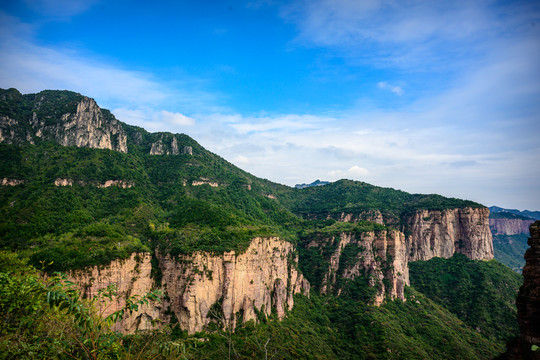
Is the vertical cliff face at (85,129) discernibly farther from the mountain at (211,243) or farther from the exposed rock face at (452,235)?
the exposed rock face at (452,235)

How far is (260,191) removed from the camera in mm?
127125

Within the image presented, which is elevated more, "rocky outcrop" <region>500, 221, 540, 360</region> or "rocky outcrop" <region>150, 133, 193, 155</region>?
"rocky outcrop" <region>150, 133, 193, 155</region>

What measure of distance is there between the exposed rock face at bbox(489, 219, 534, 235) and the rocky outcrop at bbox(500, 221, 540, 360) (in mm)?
214482

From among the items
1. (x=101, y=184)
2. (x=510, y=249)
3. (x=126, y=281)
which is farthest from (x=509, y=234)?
(x=101, y=184)

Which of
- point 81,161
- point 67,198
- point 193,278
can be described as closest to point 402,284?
point 193,278

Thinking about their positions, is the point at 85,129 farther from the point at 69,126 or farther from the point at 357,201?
the point at 357,201

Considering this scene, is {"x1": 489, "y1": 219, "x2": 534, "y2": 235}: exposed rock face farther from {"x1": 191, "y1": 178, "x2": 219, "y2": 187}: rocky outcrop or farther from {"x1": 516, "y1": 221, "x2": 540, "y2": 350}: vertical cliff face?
{"x1": 516, "y1": 221, "x2": 540, "y2": 350}: vertical cliff face

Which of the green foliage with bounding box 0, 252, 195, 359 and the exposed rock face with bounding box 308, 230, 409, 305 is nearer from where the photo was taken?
the green foliage with bounding box 0, 252, 195, 359

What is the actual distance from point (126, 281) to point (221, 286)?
16.1 m

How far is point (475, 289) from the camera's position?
83375mm

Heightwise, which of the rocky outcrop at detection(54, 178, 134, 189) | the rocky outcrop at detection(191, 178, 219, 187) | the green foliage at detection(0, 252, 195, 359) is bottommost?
the green foliage at detection(0, 252, 195, 359)

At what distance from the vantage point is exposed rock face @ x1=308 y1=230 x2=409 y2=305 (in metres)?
77.8

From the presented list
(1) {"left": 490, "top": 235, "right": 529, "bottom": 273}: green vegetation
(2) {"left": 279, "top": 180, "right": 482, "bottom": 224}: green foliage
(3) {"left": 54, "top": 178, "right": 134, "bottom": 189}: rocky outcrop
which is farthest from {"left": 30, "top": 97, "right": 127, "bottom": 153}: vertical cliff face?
(1) {"left": 490, "top": 235, "right": 529, "bottom": 273}: green vegetation

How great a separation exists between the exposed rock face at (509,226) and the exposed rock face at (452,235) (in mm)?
110713
